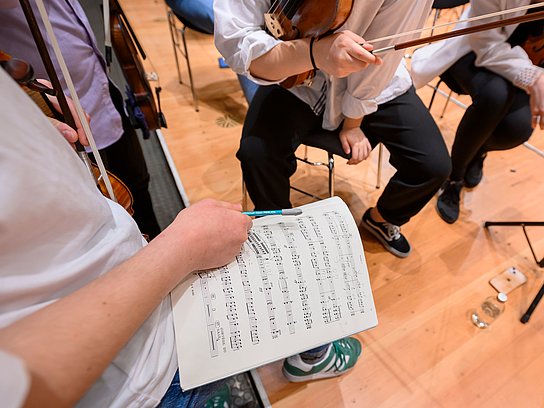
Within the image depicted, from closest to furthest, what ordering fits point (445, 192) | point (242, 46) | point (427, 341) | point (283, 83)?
point (242, 46)
point (283, 83)
point (427, 341)
point (445, 192)

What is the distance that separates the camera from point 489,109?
4.22 ft

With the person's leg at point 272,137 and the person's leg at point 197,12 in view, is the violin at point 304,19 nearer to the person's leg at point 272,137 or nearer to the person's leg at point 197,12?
the person's leg at point 272,137

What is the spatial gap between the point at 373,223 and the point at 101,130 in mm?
1066

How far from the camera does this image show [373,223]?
1439 mm

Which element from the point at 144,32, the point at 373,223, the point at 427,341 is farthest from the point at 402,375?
the point at 144,32

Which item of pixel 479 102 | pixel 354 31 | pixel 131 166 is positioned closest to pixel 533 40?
pixel 479 102

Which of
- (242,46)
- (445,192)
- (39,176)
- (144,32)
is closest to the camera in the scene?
(39,176)

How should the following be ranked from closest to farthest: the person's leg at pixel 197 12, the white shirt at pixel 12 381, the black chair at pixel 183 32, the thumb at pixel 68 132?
1. the white shirt at pixel 12 381
2. the thumb at pixel 68 132
3. the person's leg at pixel 197 12
4. the black chair at pixel 183 32

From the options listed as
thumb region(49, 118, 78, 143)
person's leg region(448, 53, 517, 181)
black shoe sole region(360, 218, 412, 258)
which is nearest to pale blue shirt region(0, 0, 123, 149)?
thumb region(49, 118, 78, 143)

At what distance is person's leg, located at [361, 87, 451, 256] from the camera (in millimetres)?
1086

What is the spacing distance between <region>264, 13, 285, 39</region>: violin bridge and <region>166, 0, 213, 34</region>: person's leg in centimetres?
83

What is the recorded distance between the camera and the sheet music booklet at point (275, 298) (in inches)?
20.4

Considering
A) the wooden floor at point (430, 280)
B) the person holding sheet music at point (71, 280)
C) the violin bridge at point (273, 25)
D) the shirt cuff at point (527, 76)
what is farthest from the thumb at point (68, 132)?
the shirt cuff at point (527, 76)

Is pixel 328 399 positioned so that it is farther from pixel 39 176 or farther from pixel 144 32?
pixel 144 32
